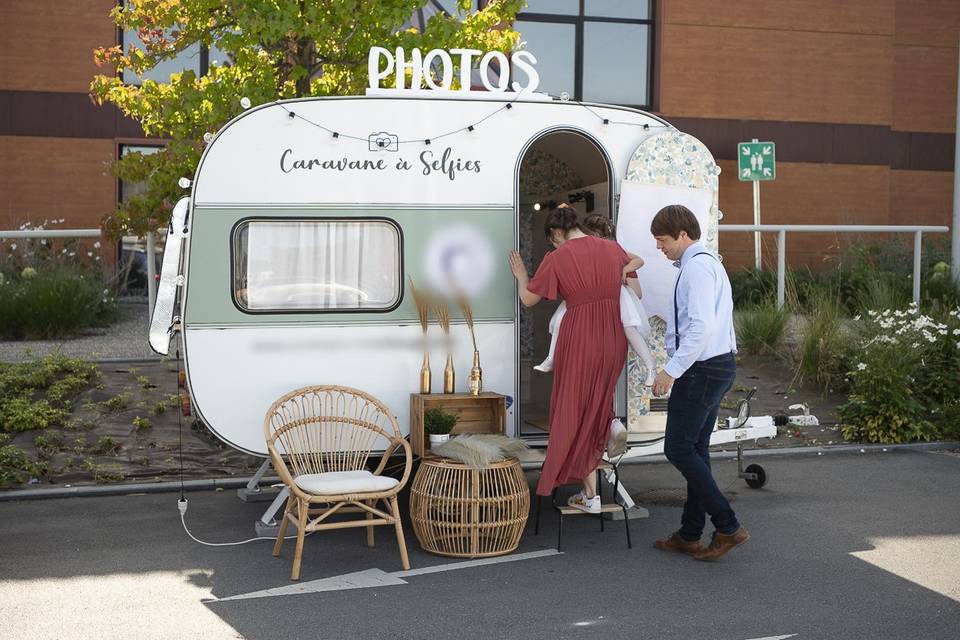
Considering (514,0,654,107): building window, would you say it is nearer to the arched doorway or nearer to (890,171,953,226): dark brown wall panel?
(890,171,953,226): dark brown wall panel

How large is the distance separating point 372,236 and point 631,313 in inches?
67.6

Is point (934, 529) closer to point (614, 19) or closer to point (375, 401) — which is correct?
point (375, 401)

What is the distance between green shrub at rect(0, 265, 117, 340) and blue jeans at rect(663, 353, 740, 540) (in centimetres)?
786

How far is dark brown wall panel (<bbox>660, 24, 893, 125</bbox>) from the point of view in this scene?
1761 centimetres

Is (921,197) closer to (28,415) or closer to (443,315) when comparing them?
(443,315)

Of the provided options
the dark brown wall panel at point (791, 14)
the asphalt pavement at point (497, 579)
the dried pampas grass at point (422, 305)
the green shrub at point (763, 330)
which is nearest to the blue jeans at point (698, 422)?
the asphalt pavement at point (497, 579)

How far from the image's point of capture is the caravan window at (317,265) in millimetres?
6895

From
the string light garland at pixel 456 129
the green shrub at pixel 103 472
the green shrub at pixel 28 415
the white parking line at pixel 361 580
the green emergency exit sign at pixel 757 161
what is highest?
the green emergency exit sign at pixel 757 161

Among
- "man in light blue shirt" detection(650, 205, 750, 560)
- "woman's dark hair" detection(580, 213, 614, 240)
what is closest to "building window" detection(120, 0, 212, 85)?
"woman's dark hair" detection(580, 213, 614, 240)

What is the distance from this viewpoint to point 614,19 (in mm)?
17625

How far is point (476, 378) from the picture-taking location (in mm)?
7090

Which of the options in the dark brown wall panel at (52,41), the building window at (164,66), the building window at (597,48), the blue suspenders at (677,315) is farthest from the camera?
the building window at (597,48)

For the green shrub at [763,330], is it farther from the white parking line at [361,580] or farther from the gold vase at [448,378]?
the white parking line at [361,580]

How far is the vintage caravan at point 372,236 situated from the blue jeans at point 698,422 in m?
1.15
